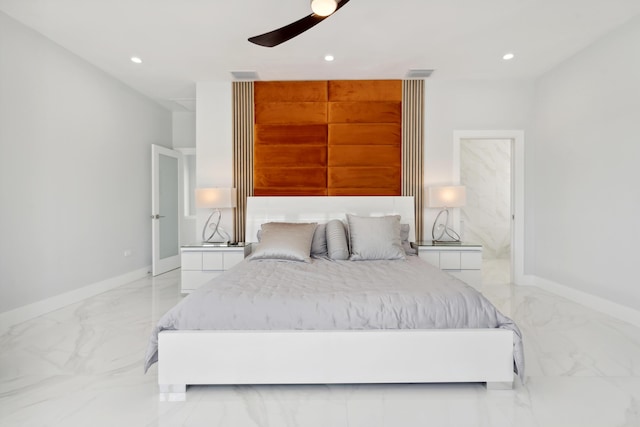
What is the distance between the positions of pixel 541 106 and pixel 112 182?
5.56m

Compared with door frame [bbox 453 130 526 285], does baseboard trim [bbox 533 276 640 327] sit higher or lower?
lower

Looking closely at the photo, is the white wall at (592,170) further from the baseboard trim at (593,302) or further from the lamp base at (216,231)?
the lamp base at (216,231)

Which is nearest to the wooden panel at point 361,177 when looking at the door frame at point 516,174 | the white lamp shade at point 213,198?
the door frame at point 516,174

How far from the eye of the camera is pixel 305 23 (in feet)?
7.34

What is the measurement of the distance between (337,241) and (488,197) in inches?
182

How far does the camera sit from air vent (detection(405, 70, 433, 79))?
4117 mm

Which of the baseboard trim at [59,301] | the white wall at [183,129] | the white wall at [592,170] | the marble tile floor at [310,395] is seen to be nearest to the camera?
the marble tile floor at [310,395]

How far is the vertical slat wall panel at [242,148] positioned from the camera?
14.5ft

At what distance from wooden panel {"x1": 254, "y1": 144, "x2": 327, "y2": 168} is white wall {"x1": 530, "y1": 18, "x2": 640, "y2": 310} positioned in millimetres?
2791

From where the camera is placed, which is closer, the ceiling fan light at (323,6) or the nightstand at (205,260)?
the ceiling fan light at (323,6)

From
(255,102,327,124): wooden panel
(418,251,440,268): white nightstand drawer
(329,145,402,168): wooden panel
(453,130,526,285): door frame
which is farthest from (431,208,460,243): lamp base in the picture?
(255,102,327,124): wooden panel

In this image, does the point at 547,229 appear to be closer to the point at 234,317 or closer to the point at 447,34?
the point at 447,34

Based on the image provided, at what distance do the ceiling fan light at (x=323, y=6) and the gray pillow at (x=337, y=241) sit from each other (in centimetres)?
198

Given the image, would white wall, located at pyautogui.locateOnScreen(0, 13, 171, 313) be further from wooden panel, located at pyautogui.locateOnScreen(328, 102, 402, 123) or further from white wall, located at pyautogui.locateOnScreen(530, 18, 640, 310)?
white wall, located at pyautogui.locateOnScreen(530, 18, 640, 310)
